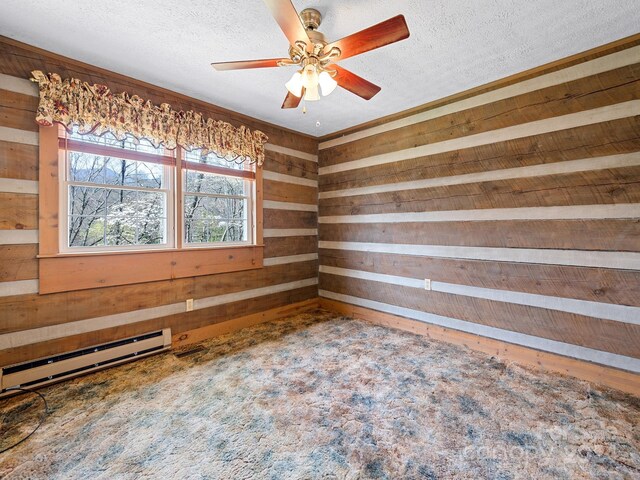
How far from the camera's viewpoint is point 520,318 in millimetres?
2605

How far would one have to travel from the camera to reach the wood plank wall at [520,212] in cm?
217

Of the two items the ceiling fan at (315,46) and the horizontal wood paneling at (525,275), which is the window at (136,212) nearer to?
the ceiling fan at (315,46)

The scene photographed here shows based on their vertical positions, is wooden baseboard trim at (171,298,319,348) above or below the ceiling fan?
below

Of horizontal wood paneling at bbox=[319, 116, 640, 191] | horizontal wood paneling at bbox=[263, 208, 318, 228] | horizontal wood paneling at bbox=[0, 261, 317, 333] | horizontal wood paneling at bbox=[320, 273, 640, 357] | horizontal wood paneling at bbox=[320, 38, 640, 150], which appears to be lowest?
horizontal wood paneling at bbox=[320, 273, 640, 357]

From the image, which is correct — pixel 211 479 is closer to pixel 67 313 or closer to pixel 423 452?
pixel 423 452

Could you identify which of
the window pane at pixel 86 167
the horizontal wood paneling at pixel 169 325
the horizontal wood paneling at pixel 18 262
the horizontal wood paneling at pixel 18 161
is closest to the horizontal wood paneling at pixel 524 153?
the horizontal wood paneling at pixel 169 325

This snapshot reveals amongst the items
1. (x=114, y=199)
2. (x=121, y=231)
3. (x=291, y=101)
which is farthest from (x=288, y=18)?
(x=121, y=231)

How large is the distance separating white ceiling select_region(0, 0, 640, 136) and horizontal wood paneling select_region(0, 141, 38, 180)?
769 mm

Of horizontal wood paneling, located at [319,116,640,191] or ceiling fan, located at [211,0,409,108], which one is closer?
ceiling fan, located at [211,0,409,108]

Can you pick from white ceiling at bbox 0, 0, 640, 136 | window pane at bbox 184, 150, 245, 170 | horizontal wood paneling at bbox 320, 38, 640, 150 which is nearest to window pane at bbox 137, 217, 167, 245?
window pane at bbox 184, 150, 245, 170

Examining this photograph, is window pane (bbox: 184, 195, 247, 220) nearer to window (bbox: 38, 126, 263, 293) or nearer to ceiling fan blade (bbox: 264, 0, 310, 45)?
window (bbox: 38, 126, 263, 293)

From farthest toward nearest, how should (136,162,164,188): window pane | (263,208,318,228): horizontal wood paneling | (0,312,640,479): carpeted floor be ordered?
1. (263,208,318,228): horizontal wood paneling
2. (136,162,164,188): window pane
3. (0,312,640,479): carpeted floor

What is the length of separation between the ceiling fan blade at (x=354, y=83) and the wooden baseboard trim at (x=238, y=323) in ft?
8.88

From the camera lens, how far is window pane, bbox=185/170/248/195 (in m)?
3.11
